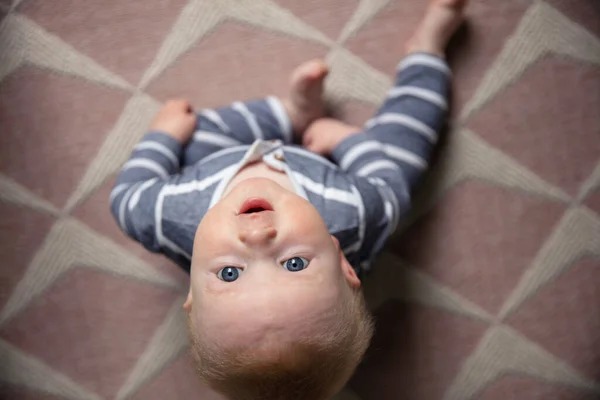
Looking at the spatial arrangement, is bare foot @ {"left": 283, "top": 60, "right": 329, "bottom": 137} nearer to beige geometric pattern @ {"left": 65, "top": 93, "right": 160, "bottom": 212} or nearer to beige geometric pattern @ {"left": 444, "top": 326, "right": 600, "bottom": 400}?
beige geometric pattern @ {"left": 65, "top": 93, "right": 160, "bottom": 212}

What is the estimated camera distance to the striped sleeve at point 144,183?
2.48 feet

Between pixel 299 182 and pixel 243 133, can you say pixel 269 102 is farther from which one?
pixel 299 182

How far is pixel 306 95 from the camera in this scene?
0.83 metres

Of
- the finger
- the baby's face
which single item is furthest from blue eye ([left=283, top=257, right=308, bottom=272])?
the finger

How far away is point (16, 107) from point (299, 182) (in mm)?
467

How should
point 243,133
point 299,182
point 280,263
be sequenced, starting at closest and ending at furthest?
point 280,263, point 299,182, point 243,133

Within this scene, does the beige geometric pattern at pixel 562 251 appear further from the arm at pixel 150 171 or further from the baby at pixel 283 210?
the arm at pixel 150 171

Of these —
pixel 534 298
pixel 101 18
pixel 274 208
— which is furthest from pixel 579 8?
pixel 101 18

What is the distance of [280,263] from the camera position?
0.58 meters

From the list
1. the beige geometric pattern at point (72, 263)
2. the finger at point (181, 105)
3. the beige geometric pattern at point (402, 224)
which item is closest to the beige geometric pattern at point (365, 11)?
the beige geometric pattern at point (402, 224)

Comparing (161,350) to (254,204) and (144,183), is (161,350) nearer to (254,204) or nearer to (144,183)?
(144,183)

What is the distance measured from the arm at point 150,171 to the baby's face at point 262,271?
169mm

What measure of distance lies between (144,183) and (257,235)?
28cm

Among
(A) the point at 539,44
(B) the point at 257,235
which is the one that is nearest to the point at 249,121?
(B) the point at 257,235
